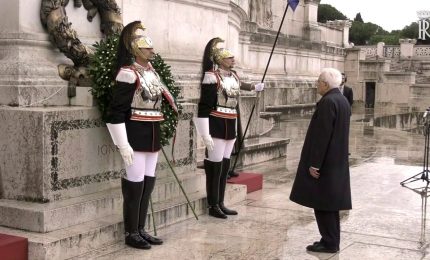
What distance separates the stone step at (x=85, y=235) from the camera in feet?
18.4

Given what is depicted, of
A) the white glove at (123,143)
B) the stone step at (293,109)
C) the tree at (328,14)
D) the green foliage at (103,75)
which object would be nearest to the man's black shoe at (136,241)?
the white glove at (123,143)

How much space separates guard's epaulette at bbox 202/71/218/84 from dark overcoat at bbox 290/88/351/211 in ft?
5.19

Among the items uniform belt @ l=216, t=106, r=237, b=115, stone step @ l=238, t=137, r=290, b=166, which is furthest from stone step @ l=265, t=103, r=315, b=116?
uniform belt @ l=216, t=106, r=237, b=115

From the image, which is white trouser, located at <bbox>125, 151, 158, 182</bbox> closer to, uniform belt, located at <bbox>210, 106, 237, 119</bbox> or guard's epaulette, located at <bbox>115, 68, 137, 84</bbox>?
guard's epaulette, located at <bbox>115, 68, 137, 84</bbox>

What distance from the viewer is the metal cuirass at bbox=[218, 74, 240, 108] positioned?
7.73 metres

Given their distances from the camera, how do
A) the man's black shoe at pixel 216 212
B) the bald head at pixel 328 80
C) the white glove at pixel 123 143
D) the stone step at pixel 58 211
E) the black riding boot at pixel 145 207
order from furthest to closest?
the man's black shoe at pixel 216 212
the bald head at pixel 328 80
the black riding boot at pixel 145 207
the white glove at pixel 123 143
the stone step at pixel 58 211

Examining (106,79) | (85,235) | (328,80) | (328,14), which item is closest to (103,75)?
(106,79)

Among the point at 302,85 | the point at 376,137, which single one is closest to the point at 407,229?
the point at 376,137

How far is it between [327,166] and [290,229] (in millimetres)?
1346

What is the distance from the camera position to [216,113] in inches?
305

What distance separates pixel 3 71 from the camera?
22.5 ft

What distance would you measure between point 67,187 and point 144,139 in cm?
93

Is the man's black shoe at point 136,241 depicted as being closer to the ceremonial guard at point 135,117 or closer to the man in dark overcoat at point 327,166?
the ceremonial guard at point 135,117

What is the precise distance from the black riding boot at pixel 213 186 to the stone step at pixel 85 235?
1.30 ft
